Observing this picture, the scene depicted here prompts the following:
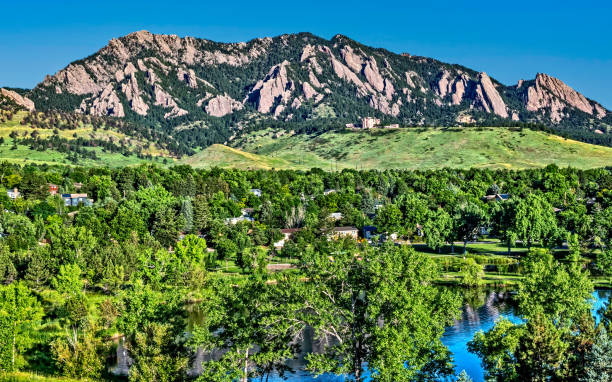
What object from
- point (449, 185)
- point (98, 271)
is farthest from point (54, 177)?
point (449, 185)

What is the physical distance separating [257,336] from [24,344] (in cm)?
2979

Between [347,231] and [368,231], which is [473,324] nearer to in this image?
[347,231]

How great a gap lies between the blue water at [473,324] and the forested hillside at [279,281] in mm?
2937

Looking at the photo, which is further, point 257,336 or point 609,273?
point 609,273

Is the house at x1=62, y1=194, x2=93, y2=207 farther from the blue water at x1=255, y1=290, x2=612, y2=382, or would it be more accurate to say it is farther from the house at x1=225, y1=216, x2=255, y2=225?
the blue water at x1=255, y1=290, x2=612, y2=382

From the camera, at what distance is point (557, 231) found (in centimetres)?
10825

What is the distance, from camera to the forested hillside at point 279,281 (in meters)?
38.4

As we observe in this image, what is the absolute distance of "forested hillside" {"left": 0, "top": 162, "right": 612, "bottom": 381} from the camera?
38375 millimetres

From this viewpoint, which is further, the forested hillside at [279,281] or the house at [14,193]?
the house at [14,193]

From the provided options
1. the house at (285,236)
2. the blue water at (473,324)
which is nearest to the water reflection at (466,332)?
the blue water at (473,324)

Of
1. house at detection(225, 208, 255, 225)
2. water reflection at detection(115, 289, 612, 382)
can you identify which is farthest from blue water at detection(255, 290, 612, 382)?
house at detection(225, 208, 255, 225)

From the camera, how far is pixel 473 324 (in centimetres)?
6862

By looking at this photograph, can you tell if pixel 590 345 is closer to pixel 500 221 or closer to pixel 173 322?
pixel 173 322

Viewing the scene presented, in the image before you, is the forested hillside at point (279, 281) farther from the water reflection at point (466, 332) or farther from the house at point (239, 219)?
the house at point (239, 219)
